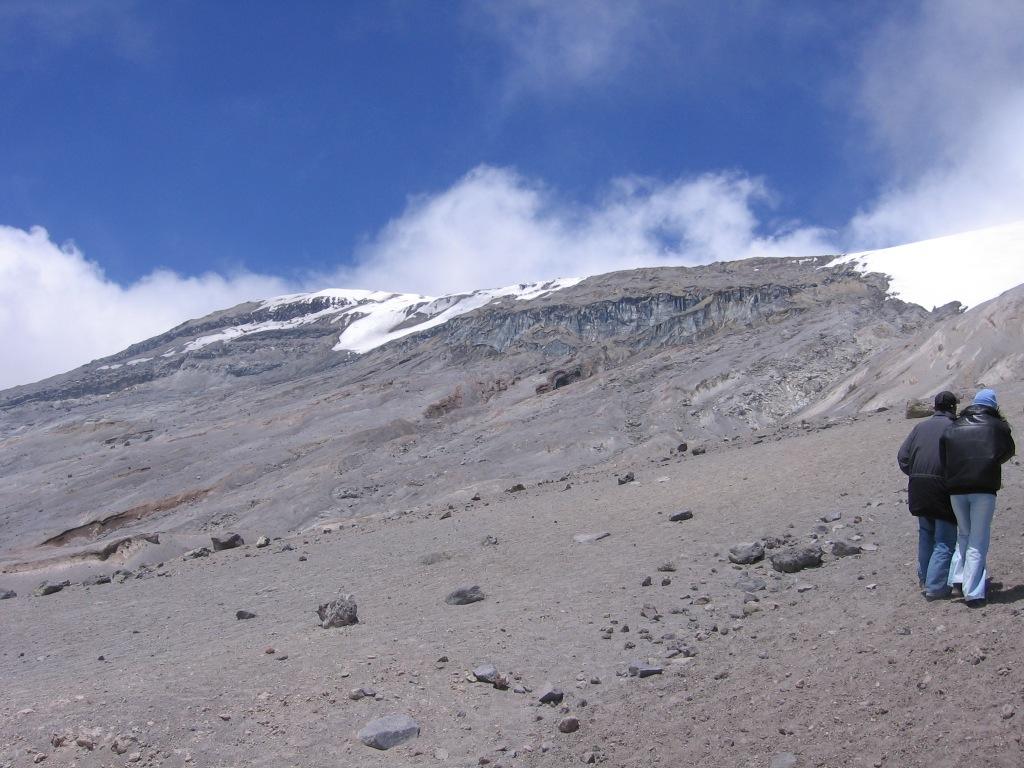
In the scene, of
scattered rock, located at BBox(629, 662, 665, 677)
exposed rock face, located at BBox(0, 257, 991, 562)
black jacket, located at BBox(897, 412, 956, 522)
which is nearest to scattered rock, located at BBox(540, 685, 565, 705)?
scattered rock, located at BBox(629, 662, 665, 677)

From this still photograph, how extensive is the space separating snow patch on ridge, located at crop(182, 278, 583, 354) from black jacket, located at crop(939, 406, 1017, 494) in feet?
361

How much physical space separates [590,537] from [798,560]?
3.82 metres

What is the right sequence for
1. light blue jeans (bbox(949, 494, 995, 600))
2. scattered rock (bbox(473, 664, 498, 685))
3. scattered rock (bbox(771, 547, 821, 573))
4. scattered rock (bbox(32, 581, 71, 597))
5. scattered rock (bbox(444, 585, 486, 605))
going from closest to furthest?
light blue jeans (bbox(949, 494, 995, 600))
scattered rock (bbox(473, 664, 498, 685))
scattered rock (bbox(771, 547, 821, 573))
scattered rock (bbox(444, 585, 486, 605))
scattered rock (bbox(32, 581, 71, 597))

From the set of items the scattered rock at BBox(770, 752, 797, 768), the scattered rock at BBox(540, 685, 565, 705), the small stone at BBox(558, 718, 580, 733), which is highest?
the scattered rock at BBox(540, 685, 565, 705)

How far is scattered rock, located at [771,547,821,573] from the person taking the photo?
8.64m

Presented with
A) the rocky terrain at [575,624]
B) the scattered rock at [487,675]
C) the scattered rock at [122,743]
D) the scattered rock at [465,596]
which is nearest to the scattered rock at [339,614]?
the rocky terrain at [575,624]

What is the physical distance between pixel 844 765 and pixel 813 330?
1555 inches

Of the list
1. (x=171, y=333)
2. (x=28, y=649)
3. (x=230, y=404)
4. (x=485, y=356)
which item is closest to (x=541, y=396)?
(x=485, y=356)

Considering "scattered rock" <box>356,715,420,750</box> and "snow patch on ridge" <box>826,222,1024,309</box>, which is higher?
"snow patch on ridge" <box>826,222,1024,309</box>

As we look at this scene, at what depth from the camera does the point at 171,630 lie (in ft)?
34.2

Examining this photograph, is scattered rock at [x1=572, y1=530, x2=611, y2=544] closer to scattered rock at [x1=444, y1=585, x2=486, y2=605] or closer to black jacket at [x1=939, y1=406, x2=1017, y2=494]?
scattered rock at [x1=444, y1=585, x2=486, y2=605]

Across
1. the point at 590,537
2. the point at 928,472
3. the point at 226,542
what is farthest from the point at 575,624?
the point at 226,542

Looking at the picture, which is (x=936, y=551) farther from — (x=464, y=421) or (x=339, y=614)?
(x=464, y=421)

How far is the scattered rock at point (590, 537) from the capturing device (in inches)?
471
